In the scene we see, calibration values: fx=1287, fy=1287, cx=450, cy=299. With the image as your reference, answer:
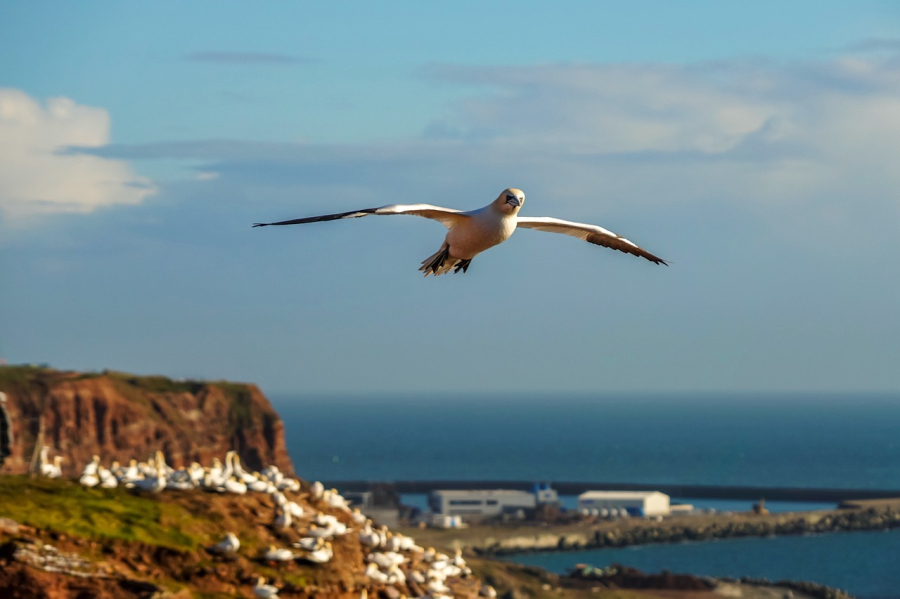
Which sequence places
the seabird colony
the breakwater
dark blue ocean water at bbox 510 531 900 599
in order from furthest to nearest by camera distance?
1. the breakwater
2. dark blue ocean water at bbox 510 531 900 599
3. the seabird colony

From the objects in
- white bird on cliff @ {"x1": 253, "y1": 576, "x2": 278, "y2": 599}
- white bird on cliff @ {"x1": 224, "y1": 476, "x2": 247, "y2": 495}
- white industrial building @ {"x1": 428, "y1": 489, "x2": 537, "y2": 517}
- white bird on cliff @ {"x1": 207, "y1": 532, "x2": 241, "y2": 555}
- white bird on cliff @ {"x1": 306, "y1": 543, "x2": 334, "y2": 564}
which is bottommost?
white bird on cliff @ {"x1": 253, "y1": 576, "x2": 278, "y2": 599}

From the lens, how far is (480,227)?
14242mm

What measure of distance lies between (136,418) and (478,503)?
4309 cm

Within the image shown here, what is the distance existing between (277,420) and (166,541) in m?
69.6

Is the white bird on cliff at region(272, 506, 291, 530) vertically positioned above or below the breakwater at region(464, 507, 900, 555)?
below

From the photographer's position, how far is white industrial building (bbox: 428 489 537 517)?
121m

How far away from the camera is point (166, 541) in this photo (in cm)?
3031

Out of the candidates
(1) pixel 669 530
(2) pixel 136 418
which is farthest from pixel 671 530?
(2) pixel 136 418

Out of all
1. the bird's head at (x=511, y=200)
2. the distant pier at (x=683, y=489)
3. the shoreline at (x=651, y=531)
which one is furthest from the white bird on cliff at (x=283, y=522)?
the distant pier at (x=683, y=489)

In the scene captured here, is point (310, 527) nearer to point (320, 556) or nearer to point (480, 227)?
point (320, 556)

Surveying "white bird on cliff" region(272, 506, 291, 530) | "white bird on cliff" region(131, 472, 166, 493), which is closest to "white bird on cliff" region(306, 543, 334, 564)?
"white bird on cliff" region(272, 506, 291, 530)

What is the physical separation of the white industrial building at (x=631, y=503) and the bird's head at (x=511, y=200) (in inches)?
4518

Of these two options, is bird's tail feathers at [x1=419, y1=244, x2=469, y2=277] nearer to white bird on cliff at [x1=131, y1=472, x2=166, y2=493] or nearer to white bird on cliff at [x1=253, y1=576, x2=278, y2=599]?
white bird on cliff at [x1=253, y1=576, x2=278, y2=599]

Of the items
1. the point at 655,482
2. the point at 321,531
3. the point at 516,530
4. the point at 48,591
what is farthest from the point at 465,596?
the point at 655,482
